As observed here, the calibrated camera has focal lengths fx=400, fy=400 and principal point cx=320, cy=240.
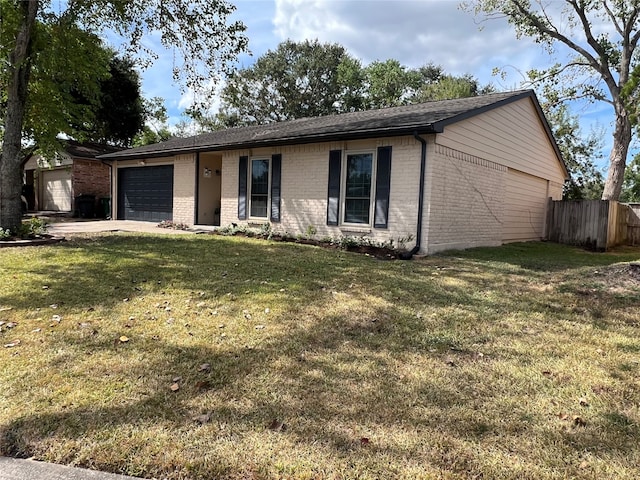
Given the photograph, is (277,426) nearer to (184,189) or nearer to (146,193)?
(184,189)

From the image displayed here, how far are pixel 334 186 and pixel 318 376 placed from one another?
25.1ft

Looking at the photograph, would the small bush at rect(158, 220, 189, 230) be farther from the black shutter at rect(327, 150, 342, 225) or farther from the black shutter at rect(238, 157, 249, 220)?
the black shutter at rect(327, 150, 342, 225)

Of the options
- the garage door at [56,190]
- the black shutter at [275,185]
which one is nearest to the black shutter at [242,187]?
the black shutter at [275,185]

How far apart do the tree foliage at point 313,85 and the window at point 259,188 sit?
21583 millimetres

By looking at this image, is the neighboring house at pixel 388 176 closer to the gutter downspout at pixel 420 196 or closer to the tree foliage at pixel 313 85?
the gutter downspout at pixel 420 196

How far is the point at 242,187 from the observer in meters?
12.4

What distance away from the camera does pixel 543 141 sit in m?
14.8

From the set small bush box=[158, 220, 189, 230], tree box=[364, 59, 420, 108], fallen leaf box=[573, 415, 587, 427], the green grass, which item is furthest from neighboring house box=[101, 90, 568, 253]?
tree box=[364, 59, 420, 108]

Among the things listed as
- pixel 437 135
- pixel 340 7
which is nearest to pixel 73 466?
pixel 437 135

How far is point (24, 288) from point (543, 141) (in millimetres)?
15986

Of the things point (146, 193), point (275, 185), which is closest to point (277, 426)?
point (275, 185)

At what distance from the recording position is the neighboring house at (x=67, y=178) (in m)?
19.4

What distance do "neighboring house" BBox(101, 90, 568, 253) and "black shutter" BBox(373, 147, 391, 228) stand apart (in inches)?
0.9

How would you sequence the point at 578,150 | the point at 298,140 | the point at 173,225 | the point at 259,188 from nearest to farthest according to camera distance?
the point at 298,140, the point at 259,188, the point at 173,225, the point at 578,150
